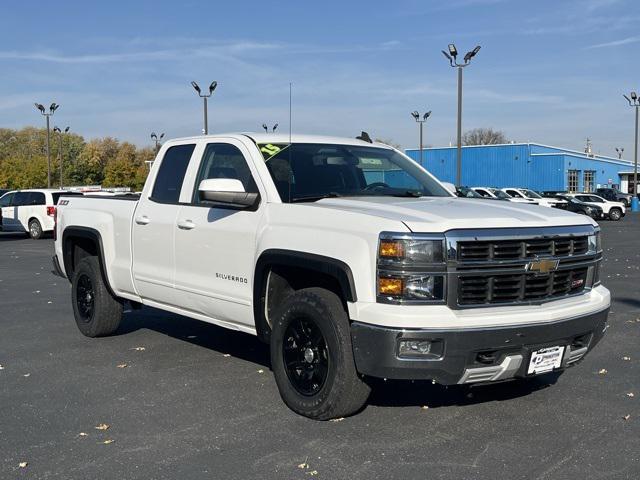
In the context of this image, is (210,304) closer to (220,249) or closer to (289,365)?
(220,249)

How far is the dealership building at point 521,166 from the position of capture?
213 feet

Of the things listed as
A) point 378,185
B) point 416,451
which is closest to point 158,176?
point 378,185

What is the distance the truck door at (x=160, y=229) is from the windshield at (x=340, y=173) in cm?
105

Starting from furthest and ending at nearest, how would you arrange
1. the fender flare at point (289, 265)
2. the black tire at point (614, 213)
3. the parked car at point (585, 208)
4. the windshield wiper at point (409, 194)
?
the parked car at point (585, 208)
the black tire at point (614, 213)
the windshield wiper at point (409, 194)
the fender flare at point (289, 265)

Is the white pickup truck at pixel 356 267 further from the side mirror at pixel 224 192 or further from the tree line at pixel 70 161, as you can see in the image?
the tree line at pixel 70 161

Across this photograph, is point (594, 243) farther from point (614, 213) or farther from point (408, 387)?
point (614, 213)

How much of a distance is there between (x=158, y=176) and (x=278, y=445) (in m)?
3.11

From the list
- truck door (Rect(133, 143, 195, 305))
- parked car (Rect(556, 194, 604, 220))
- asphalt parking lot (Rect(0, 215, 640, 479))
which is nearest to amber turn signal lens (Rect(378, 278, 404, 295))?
asphalt parking lot (Rect(0, 215, 640, 479))

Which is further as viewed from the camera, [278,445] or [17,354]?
[17,354]

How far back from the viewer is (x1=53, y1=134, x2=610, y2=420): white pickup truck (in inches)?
171

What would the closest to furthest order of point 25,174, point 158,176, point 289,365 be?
point 289,365 < point 158,176 < point 25,174

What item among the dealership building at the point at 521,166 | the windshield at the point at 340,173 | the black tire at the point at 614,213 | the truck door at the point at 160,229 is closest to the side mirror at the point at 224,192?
the windshield at the point at 340,173

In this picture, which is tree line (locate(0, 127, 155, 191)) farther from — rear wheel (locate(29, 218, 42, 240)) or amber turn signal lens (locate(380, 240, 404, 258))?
amber turn signal lens (locate(380, 240, 404, 258))

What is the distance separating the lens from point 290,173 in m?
5.64
